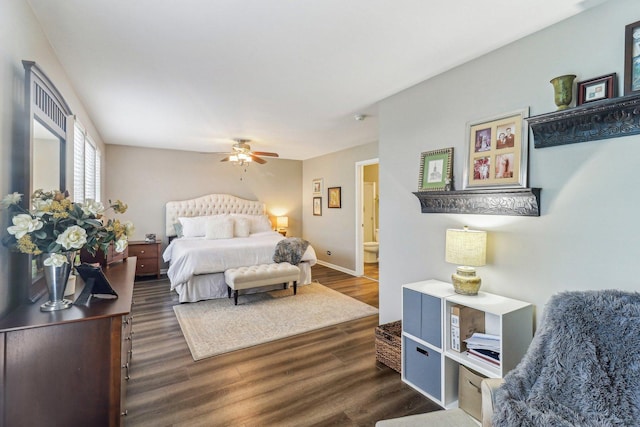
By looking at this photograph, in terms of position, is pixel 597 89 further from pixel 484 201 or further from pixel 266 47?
pixel 266 47

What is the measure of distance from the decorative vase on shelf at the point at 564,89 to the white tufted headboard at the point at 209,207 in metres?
5.84

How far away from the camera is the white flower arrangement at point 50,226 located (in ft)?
4.29

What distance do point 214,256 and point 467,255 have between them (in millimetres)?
3470

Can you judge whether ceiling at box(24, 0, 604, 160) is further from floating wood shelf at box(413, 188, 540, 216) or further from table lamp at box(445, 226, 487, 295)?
table lamp at box(445, 226, 487, 295)

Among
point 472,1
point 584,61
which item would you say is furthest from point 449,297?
point 472,1

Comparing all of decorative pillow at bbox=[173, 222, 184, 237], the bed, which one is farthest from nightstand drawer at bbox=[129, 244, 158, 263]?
decorative pillow at bbox=[173, 222, 184, 237]

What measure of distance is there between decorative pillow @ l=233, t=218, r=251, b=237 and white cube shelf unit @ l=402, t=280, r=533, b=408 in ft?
13.2

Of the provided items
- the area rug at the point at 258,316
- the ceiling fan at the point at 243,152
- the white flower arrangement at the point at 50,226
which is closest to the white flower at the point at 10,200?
the white flower arrangement at the point at 50,226

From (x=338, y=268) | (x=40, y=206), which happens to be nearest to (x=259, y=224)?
(x=338, y=268)

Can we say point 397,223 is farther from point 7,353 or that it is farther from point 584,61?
point 7,353

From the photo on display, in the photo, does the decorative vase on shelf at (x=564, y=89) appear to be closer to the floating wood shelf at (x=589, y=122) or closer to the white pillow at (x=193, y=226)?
the floating wood shelf at (x=589, y=122)

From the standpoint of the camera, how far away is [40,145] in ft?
5.67

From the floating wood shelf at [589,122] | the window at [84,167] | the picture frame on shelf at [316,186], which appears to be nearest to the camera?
the floating wood shelf at [589,122]

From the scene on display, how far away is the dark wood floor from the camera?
1.98 meters
